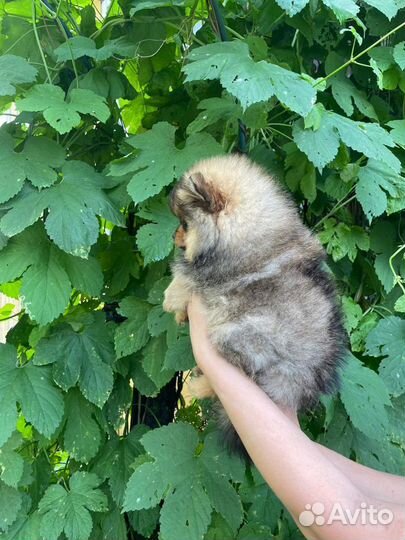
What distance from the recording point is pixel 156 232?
169 centimetres

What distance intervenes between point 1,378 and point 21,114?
84cm

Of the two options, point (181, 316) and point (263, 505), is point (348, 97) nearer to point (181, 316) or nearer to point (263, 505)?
point (181, 316)

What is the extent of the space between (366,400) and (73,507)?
A: 37.1 inches

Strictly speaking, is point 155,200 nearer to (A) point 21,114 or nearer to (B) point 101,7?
(A) point 21,114

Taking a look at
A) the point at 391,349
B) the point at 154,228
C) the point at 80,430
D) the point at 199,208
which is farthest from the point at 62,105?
the point at 391,349

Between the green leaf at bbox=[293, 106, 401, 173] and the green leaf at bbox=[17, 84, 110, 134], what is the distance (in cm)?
58

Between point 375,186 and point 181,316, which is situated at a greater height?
point 375,186

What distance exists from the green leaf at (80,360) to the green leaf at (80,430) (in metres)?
0.07

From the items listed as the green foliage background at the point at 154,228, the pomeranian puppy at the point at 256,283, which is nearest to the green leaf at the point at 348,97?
the green foliage background at the point at 154,228

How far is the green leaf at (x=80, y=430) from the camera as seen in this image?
72.3 inches

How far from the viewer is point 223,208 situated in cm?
149

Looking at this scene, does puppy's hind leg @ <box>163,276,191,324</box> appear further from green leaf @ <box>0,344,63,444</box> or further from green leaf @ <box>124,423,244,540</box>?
green leaf @ <box>0,344,63,444</box>

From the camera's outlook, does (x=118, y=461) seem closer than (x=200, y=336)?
No

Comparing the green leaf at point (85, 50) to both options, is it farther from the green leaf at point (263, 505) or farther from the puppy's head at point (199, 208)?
the green leaf at point (263, 505)
